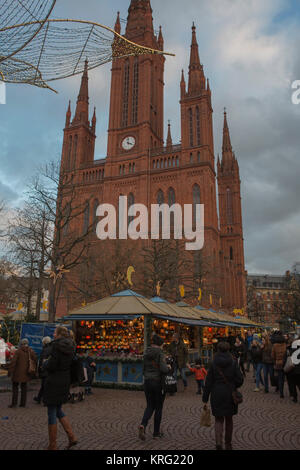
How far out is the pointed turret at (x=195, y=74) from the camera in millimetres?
47656

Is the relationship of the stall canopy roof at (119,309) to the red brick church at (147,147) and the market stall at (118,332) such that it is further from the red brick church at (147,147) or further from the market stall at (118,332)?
the red brick church at (147,147)

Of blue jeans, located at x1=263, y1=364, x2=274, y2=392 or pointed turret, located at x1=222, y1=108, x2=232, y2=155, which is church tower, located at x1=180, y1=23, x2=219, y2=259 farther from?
blue jeans, located at x1=263, y1=364, x2=274, y2=392

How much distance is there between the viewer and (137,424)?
20.8ft

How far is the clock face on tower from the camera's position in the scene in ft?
160

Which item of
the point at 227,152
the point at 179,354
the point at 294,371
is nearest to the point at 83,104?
the point at 227,152

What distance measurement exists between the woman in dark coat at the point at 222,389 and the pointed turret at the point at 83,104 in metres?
54.1

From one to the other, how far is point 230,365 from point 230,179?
68.7m

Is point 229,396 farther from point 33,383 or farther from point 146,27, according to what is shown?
point 146,27

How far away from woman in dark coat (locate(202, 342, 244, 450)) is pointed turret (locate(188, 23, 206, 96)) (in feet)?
158

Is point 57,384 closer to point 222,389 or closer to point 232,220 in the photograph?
point 222,389

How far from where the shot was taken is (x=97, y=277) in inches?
1280

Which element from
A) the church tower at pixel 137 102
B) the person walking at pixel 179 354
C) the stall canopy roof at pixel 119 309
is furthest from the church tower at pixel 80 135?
the person walking at pixel 179 354

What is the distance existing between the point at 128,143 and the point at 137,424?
1818 inches
